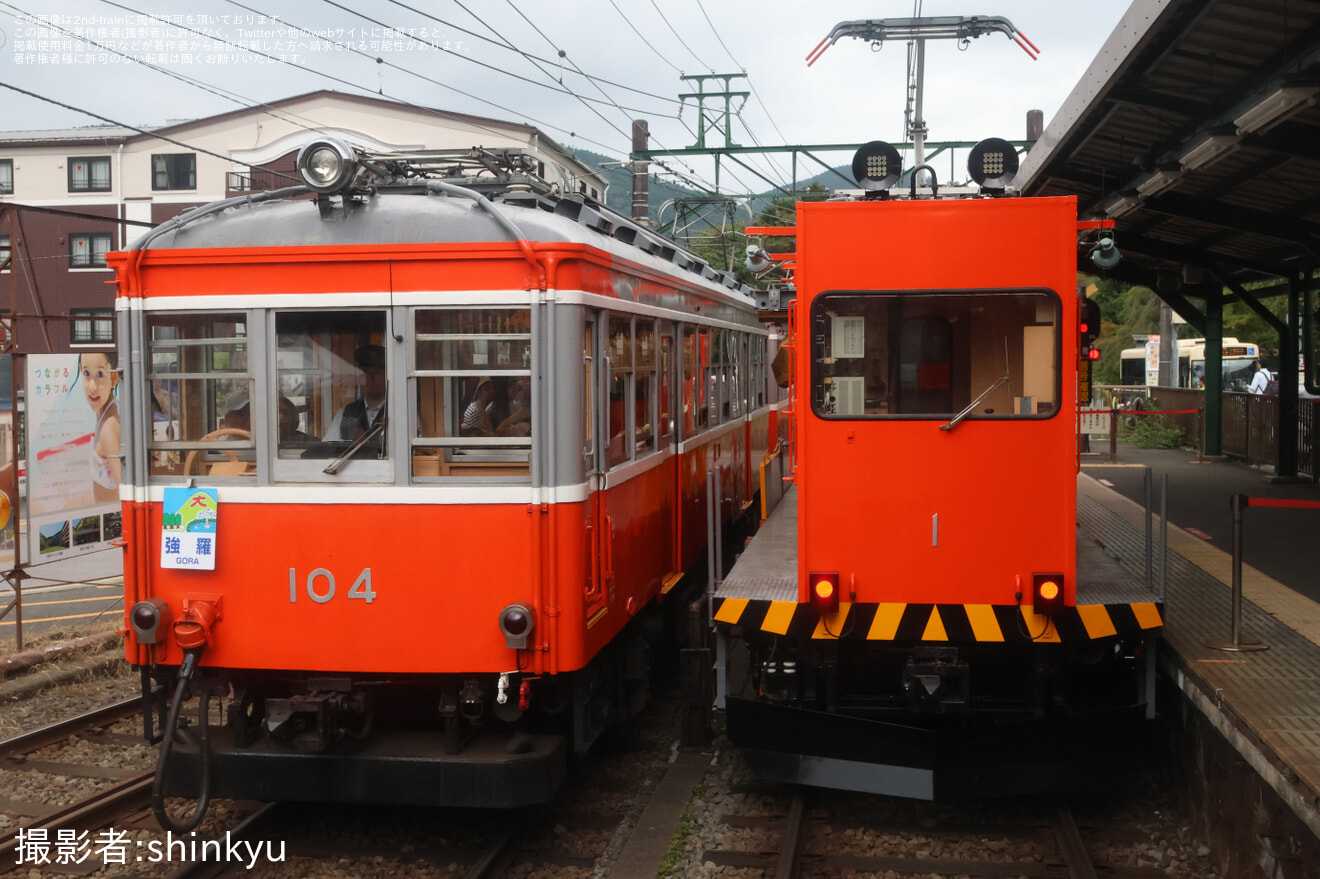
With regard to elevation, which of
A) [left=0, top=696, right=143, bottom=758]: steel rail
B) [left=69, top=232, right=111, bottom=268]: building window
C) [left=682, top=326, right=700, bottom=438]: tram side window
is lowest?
[left=0, top=696, right=143, bottom=758]: steel rail

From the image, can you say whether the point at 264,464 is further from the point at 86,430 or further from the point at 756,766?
the point at 86,430

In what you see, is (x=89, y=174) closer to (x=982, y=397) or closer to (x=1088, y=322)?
(x=1088, y=322)

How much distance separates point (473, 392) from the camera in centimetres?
554

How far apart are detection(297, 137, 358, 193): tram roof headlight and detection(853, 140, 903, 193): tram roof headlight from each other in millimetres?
2513

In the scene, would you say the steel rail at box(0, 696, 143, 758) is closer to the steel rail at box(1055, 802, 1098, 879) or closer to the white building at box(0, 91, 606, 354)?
the steel rail at box(1055, 802, 1098, 879)

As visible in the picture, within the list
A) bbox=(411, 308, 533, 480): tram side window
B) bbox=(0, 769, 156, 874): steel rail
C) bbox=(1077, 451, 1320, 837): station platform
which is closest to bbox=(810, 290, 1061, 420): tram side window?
bbox=(411, 308, 533, 480): tram side window

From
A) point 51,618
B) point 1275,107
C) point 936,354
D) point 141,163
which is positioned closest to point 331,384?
point 936,354

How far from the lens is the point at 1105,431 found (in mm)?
24719

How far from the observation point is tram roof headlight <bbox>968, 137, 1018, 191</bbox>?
243 inches

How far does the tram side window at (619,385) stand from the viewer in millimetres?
6258

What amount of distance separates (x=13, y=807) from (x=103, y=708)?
154cm

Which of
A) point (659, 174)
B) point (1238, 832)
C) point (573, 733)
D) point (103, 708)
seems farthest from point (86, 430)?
point (659, 174)

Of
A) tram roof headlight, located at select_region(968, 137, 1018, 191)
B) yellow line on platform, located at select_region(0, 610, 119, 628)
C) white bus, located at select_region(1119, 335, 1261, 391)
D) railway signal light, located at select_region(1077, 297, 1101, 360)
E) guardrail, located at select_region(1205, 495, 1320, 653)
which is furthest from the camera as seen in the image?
white bus, located at select_region(1119, 335, 1261, 391)

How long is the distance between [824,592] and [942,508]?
0.71 meters
